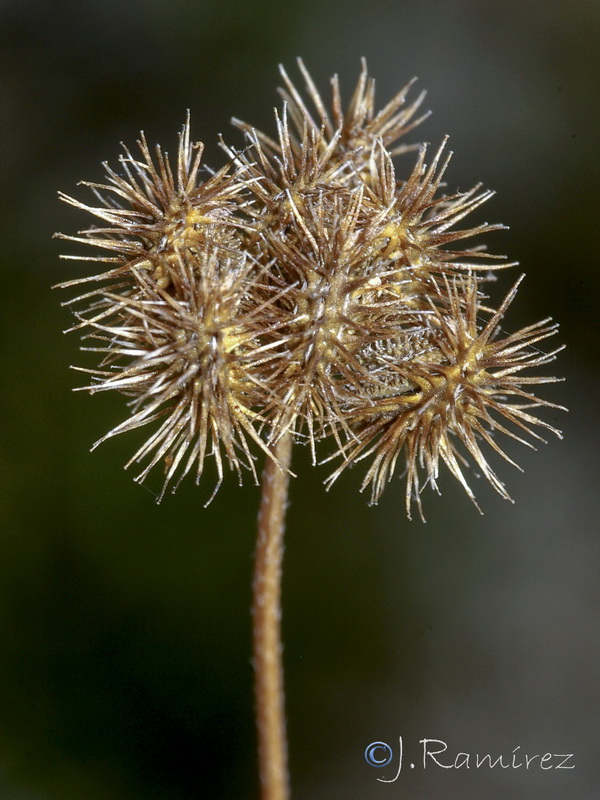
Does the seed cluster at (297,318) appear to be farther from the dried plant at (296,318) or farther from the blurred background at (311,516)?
the blurred background at (311,516)

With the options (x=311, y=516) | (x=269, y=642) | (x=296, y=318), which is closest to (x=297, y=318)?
(x=296, y=318)

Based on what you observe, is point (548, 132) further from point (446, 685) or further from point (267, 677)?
point (267, 677)

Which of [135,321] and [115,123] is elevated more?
[115,123]

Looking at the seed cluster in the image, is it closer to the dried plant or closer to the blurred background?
the dried plant

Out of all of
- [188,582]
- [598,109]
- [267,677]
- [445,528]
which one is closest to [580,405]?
[445,528]

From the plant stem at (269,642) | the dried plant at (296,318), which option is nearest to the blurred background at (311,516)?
the plant stem at (269,642)

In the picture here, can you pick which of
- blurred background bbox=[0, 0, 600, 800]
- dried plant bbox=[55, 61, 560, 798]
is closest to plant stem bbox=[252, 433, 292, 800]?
dried plant bbox=[55, 61, 560, 798]
